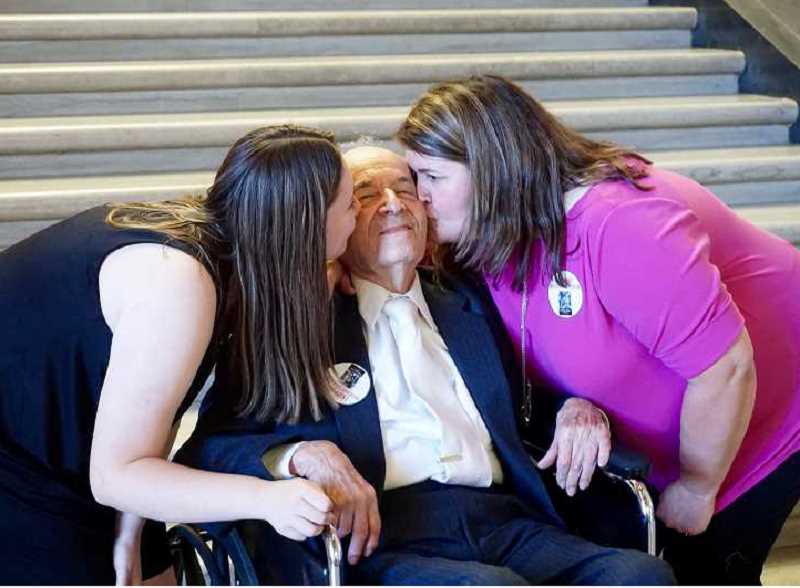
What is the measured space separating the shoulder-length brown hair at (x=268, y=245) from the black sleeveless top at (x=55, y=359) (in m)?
0.07

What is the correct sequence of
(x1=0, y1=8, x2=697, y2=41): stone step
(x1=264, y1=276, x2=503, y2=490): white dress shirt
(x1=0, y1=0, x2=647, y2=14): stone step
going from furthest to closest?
1. (x1=0, y1=0, x2=647, y2=14): stone step
2. (x1=0, y1=8, x2=697, y2=41): stone step
3. (x1=264, y1=276, x2=503, y2=490): white dress shirt

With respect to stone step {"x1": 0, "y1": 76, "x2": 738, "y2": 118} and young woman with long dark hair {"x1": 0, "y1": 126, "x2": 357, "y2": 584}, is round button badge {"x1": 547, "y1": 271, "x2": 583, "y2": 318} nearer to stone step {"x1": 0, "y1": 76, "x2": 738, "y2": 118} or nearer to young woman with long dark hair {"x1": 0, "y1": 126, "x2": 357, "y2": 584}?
young woman with long dark hair {"x1": 0, "y1": 126, "x2": 357, "y2": 584}

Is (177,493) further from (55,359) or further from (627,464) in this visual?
(627,464)

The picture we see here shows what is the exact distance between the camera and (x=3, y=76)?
12.8 ft

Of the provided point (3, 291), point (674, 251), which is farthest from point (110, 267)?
point (674, 251)

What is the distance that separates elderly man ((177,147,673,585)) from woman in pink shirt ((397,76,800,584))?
92mm

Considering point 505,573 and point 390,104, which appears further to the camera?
point 390,104

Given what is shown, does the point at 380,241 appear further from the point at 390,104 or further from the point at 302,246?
the point at 390,104

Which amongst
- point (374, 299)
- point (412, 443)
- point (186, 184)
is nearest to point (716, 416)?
point (412, 443)

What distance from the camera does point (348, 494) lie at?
Answer: 6.02 feet

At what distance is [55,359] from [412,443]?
676 mm

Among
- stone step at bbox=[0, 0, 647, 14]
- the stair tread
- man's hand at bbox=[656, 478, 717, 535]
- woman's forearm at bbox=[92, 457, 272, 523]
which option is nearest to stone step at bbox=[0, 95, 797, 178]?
the stair tread

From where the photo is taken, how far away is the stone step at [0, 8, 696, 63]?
419 centimetres

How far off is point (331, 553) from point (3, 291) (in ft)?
2.32
